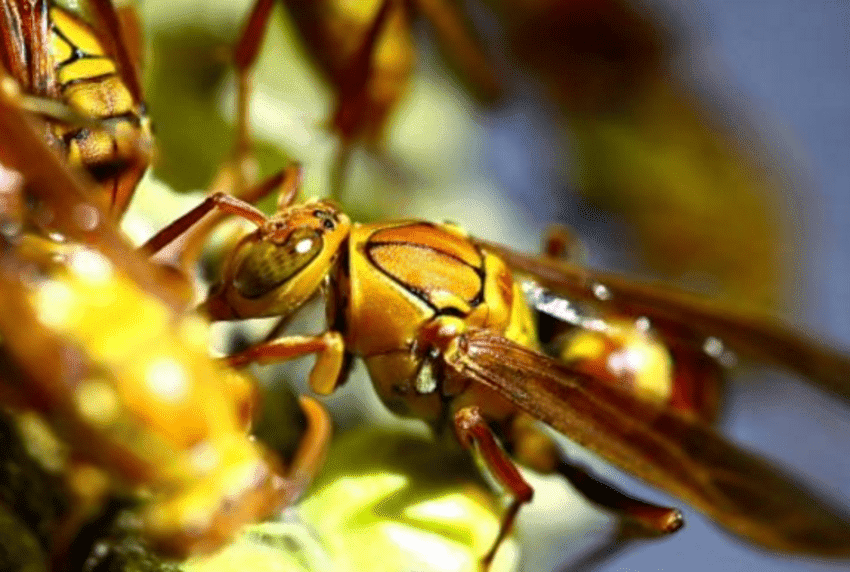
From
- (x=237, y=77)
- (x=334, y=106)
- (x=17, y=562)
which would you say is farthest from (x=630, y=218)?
(x=17, y=562)

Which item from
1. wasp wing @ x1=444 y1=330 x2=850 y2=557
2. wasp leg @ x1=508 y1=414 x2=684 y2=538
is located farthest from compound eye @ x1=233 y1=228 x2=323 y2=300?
wasp leg @ x1=508 y1=414 x2=684 y2=538

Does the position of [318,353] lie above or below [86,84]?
below

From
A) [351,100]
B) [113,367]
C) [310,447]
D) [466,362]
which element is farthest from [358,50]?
[113,367]

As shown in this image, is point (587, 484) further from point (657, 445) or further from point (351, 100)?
point (351, 100)

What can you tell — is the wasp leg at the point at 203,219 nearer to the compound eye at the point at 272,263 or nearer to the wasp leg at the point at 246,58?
the compound eye at the point at 272,263

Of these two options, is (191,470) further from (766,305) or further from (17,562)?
(766,305)
